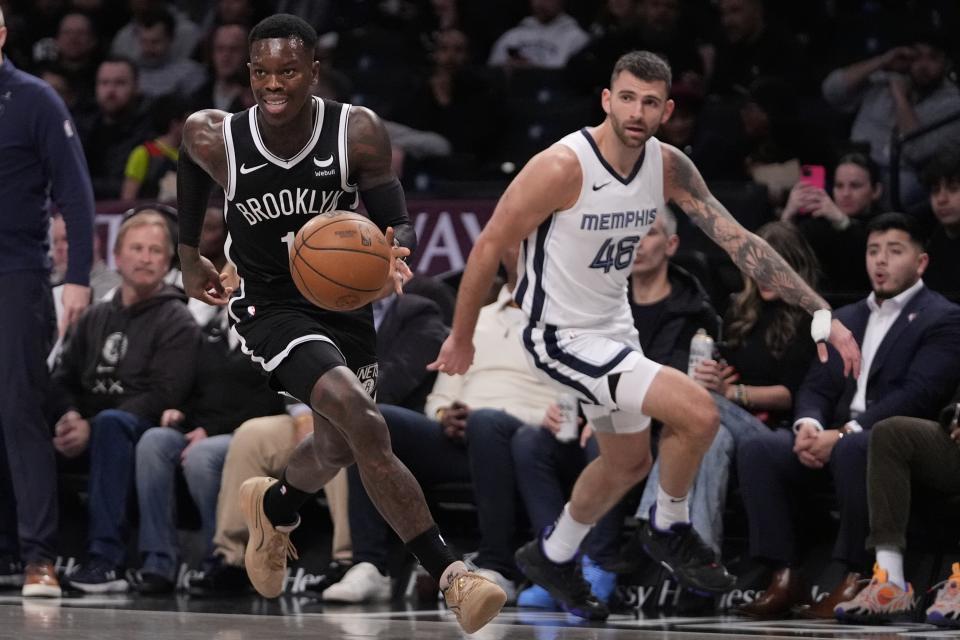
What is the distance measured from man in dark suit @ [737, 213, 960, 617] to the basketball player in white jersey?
0.62 meters

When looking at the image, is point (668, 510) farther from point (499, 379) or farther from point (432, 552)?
point (499, 379)

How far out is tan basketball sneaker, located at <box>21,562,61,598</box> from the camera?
280 inches

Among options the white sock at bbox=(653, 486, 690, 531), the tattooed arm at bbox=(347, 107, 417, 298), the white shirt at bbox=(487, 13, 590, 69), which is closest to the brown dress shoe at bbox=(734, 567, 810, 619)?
the white sock at bbox=(653, 486, 690, 531)

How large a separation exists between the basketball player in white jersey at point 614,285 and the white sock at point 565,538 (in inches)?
3.3

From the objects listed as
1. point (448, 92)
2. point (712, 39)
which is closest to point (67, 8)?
point (448, 92)

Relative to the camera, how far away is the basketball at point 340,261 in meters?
5.01

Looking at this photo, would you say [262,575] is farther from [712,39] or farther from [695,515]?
[712,39]

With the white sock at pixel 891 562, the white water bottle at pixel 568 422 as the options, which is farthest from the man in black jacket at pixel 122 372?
the white sock at pixel 891 562

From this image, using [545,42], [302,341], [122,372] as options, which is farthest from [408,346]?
[545,42]

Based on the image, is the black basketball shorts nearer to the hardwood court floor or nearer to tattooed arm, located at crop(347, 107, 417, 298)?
tattooed arm, located at crop(347, 107, 417, 298)

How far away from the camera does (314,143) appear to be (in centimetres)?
544

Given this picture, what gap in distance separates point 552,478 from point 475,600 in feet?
7.77

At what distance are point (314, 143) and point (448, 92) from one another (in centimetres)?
525

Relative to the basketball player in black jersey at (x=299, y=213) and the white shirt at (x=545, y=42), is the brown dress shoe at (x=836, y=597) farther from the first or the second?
the white shirt at (x=545, y=42)
